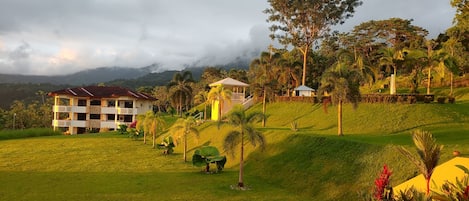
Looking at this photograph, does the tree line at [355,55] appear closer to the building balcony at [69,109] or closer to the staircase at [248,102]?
the staircase at [248,102]

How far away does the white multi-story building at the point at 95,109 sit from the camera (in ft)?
204

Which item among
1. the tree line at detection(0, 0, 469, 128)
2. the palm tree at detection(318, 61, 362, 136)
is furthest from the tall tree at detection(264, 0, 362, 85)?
the palm tree at detection(318, 61, 362, 136)

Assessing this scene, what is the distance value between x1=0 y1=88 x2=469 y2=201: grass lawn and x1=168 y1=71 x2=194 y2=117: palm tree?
2553cm

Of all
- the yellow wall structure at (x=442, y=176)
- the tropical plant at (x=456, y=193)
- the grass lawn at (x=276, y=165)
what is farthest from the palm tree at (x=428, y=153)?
the grass lawn at (x=276, y=165)

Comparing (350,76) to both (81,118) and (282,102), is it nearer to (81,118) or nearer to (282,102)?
(282,102)

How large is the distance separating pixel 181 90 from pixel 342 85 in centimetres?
3989

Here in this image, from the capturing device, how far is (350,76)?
24.9m

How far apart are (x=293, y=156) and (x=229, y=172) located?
474 centimetres

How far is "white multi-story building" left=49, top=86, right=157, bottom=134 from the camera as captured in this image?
62219mm

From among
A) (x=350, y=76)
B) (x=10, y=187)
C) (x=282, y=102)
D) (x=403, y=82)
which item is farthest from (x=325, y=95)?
(x=403, y=82)

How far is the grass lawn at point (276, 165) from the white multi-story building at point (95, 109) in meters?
27.2

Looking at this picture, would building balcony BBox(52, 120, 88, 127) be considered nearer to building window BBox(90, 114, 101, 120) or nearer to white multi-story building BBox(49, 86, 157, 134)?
white multi-story building BBox(49, 86, 157, 134)

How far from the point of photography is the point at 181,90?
60.8m

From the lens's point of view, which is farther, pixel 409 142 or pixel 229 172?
pixel 229 172
